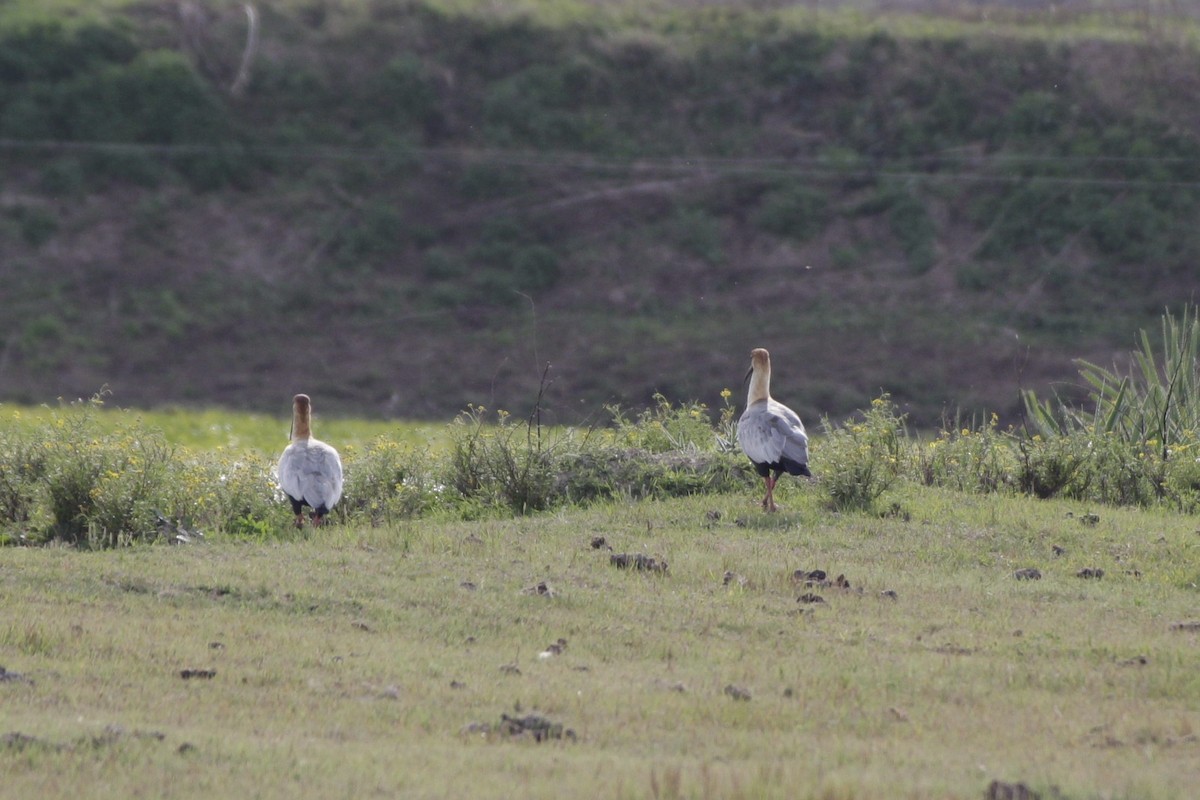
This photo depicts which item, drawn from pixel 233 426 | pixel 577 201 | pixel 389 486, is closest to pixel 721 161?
pixel 577 201

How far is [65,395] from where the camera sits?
91.4ft

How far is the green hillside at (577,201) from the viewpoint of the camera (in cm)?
2920

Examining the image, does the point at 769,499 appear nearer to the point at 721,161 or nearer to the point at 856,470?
the point at 856,470

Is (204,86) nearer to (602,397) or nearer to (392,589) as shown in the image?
(602,397)

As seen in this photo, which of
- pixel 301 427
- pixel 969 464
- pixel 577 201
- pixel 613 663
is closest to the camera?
pixel 613 663

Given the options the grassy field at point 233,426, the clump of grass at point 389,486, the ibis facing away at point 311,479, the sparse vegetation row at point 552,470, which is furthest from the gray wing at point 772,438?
the grassy field at point 233,426

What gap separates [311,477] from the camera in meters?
11.0

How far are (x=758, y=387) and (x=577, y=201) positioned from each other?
878 inches

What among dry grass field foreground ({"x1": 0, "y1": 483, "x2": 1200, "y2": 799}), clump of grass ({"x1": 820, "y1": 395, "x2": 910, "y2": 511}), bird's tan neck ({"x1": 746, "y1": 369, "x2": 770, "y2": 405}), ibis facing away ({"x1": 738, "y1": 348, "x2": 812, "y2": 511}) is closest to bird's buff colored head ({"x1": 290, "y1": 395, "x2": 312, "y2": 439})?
dry grass field foreground ({"x1": 0, "y1": 483, "x2": 1200, "y2": 799})

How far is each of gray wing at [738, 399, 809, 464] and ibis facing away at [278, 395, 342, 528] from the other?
2979 millimetres

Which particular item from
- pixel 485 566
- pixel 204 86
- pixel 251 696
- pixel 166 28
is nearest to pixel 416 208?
pixel 204 86

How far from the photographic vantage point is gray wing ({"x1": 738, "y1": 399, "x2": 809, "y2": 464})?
11.4 m

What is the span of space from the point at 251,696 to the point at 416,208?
28177mm

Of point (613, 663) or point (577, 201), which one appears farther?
point (577, 201)
